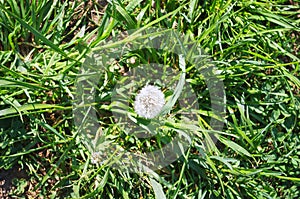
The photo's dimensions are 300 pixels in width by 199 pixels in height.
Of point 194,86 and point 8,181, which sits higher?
point 194,86

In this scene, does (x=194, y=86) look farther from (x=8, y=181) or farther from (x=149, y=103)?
(x=8, y=181)

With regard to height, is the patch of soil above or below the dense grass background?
below

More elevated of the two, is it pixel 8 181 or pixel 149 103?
pixel 149 103

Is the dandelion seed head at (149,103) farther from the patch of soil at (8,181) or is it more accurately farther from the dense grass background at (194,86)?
the patch of soil at (8,181)

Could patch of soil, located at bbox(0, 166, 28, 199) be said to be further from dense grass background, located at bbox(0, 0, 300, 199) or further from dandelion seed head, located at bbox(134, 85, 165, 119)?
dandelion seed head, located at bbox(134, 85, 165, 119)

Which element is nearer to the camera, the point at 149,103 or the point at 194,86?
the point at 149,103

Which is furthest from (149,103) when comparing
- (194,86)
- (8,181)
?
(8,181)

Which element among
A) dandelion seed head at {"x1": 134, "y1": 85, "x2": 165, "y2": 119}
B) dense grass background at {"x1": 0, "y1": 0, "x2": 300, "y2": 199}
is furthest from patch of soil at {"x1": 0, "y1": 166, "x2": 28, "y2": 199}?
dandelion seed head at {"x1": 134, "y1": 85, "x2": 165, "y2": 119}
